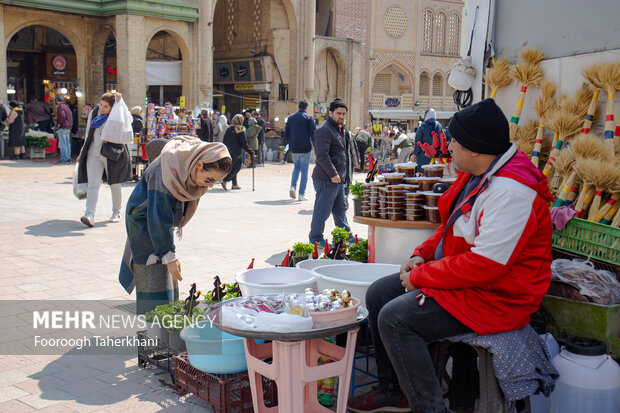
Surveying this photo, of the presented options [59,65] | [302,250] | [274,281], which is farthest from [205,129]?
[274,281]

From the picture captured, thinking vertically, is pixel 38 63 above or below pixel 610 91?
above

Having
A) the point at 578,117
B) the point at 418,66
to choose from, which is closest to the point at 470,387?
the point at 578,117

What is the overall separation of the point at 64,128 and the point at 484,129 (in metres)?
17.6

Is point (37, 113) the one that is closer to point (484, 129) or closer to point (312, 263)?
point (312, 263)

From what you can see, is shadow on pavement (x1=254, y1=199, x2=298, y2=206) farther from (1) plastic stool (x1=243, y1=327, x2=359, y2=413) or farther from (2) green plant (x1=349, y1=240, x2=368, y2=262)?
(1) plastic stool (x1=243, y1=327, x2=359, y2=413)

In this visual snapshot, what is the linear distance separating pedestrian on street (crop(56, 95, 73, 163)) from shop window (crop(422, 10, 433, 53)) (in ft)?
70.4

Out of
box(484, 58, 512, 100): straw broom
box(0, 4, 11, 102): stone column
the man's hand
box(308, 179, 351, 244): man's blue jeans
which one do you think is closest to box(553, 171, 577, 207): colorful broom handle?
box(484, 58, 512, 100): straw broom

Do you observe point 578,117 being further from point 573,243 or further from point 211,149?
point 211,149

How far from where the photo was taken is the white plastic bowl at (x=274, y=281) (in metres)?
3.55

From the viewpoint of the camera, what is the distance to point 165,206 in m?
4.06

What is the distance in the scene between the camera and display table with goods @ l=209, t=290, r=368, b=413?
2938mm

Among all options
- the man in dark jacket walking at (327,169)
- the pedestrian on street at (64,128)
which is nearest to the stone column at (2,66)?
the pedestrian on street at (64,128)

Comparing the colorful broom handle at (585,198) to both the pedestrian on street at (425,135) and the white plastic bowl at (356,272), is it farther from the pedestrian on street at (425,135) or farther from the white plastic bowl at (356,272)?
the pedestrian on street at (425,135)

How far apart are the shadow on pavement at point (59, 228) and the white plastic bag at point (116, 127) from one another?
135 cm
